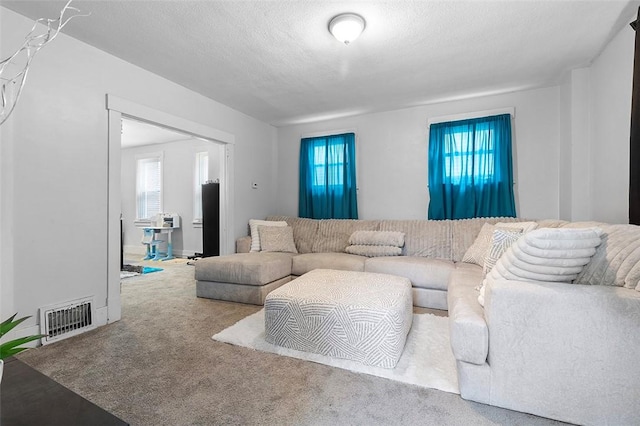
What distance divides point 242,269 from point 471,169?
10.0ft

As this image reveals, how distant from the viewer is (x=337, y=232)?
4.17 metres

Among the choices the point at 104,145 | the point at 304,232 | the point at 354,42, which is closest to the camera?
the point at 354,42

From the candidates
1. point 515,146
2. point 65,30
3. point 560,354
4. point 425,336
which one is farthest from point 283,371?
point 515,146

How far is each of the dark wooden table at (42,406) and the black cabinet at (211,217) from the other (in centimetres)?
432

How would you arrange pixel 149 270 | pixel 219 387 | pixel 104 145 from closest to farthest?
pixel 219 387 < pixel 104 145 < pixel 149 270

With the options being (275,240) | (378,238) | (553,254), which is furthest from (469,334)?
(275,240)

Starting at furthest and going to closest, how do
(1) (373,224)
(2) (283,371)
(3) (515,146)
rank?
(1) (373,224), (3) (515,146), (2) (283,371)

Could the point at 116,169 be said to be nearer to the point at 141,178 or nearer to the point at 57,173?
the point at 57,173

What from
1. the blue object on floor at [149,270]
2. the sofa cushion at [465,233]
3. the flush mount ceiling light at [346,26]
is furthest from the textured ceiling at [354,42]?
the blue object on floor at [149,270]

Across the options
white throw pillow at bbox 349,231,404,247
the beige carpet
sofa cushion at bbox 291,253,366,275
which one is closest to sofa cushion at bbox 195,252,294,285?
sofa cushion at bbox 291,253,366,275

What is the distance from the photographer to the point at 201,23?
7.42ft

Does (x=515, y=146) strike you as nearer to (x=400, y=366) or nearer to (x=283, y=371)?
(x=400, y=366)

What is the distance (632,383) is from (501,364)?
49 centimetres

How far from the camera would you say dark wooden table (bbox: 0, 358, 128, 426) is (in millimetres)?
742
